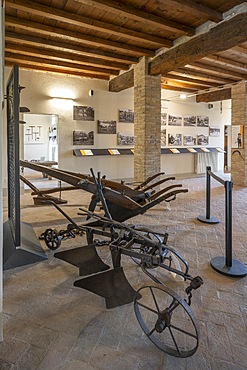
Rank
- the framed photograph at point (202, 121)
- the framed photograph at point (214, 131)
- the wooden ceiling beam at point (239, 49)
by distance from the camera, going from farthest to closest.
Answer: the framed photograph at point (214, 131)
the framed photograph at point (202, 121)
the wooden ceiling beam at point (239, 49)

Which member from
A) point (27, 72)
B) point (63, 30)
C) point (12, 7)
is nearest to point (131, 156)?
point (27, 72)

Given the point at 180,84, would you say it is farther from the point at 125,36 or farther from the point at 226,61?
the point at 125,36

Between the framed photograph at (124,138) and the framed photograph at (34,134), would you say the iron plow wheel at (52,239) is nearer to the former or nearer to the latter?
the framed photograph at (124,138)

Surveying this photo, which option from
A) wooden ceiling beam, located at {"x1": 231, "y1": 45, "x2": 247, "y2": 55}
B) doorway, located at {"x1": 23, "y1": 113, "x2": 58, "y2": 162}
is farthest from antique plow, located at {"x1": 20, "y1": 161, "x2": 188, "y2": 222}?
doorway, located at {"x1": 23, "y1": 113, "x2": 58, "y2": 162}

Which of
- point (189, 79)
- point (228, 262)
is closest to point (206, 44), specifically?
point (189, 79)

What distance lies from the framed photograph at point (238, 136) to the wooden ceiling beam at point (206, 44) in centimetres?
327

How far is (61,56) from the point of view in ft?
22.3

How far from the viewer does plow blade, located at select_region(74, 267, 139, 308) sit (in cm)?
211

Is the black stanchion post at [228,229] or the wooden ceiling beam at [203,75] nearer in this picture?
the black stanchion post at [228,229]

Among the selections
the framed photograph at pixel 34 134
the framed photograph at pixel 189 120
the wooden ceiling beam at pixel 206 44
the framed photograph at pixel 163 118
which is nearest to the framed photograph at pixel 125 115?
the framed photograph at pixel 163 118

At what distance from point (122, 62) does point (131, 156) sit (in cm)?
327

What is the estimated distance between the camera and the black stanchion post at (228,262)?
2.64 meters

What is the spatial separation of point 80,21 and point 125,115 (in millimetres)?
4516

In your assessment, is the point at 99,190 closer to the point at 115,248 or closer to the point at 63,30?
the point at 115,248
